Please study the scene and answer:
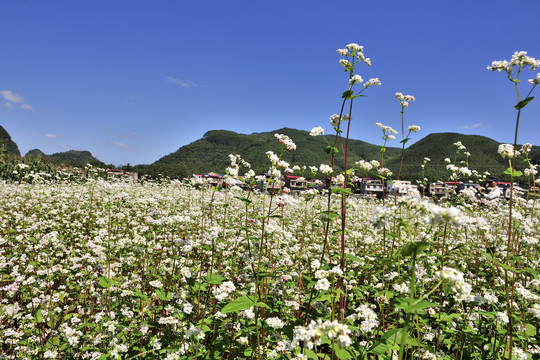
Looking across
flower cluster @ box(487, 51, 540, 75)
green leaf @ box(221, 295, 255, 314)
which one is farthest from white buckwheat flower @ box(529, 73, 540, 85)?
green leaf @ box(221, 295, 255, 314)

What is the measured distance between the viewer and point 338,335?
1.84 meters

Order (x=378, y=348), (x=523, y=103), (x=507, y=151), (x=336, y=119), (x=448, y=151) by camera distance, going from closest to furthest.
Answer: (x=378, y=348) < (x=523, y=103) < (x=507, y=151) < (x=336, y=119) < (x=448, y=151)

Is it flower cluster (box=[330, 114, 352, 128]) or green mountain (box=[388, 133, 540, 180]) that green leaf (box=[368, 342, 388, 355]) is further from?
green mountain (box=[388, 133, 540, 180])

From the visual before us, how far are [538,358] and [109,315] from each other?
6.55m

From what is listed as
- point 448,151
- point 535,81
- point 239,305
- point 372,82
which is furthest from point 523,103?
point 448,151

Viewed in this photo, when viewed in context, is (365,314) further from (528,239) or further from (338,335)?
(528,239)

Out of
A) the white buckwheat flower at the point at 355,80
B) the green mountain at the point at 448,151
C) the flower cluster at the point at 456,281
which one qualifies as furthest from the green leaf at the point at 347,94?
the green mountain at the point at 448,151

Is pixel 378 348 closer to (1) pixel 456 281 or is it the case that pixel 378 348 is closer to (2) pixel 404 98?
(1) pixel 456 281

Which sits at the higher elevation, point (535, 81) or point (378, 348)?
point (535, 81)

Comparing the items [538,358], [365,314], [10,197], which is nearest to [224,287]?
[365,314]

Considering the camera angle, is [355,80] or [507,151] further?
[355,80]

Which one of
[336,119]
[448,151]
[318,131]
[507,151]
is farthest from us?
[448,151]

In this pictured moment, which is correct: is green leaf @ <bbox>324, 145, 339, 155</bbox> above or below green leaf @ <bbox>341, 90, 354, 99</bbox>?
below

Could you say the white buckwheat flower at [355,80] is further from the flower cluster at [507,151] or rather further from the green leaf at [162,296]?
the green leaf at [162,296]
